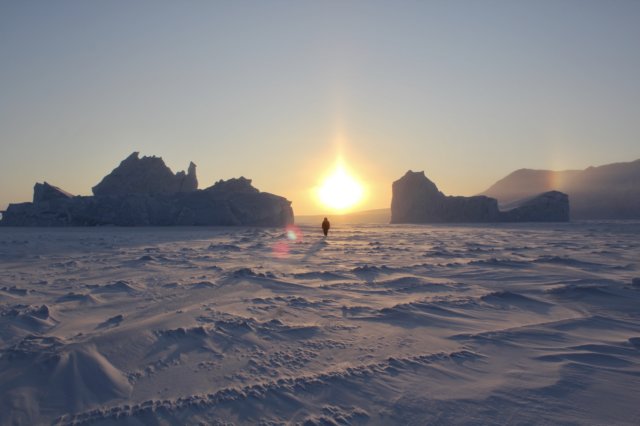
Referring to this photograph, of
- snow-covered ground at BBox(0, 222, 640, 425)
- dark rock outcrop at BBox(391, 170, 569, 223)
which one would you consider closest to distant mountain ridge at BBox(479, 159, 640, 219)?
dark rock outcrop at BBox(391, 170, 569, 223)

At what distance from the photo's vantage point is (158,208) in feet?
120

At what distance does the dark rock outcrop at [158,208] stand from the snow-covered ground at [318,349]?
94.9 ft

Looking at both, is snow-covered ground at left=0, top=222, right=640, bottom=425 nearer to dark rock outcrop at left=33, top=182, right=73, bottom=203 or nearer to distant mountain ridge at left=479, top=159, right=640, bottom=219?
dark rock outcrop at left=33, top=182, right=73, bottom=203

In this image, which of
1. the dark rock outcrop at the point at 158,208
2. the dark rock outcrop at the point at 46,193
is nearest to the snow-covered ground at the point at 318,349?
the dark rock outcrop at the point at 158,208

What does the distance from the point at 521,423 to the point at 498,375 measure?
2.66 ft

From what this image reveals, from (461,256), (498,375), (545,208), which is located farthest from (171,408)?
(545,208)

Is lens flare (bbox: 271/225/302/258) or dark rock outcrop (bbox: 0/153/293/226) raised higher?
dark rock outcrop (bbox: 0/153/293/226)

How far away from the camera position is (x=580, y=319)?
5.41m

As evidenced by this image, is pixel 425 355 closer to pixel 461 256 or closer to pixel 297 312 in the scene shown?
pixel 297 312

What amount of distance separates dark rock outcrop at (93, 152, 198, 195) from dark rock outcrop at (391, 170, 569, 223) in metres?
28.5

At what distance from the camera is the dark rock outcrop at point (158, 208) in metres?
35.2

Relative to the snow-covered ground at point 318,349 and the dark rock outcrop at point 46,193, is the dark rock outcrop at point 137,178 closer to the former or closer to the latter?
the dark rock outcrop at point 46,193

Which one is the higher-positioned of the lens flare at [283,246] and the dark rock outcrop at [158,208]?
the dark rock outcrop at [158,208]

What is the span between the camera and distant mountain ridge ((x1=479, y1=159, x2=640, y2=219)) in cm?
6131
